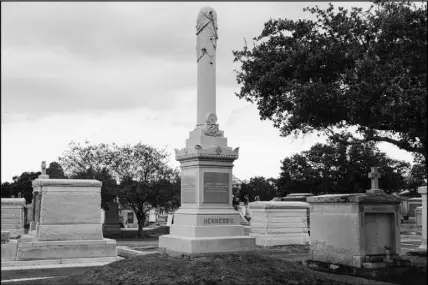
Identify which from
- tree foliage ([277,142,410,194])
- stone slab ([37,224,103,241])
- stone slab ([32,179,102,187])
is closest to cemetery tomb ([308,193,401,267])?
stone slab ([37,224,103,241])

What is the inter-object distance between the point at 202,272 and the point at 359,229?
4525 millimetres

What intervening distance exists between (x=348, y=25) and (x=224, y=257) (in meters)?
7.10

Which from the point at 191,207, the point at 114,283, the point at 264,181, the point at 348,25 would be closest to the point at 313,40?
the point at 348,25

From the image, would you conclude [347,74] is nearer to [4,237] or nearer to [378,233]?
[378,233]

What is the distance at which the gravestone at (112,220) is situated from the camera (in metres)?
29.7

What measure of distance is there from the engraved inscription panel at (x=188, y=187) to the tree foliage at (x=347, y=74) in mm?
3276

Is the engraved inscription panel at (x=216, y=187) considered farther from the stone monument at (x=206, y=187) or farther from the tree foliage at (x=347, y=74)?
the tree foliage at (x=347, y=74)

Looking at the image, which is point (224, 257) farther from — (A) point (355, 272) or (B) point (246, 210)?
(B) point (246, 210)

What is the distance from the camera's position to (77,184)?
17609 mm

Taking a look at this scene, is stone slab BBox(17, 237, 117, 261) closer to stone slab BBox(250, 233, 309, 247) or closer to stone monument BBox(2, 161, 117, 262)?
stone monument BBox(2, 161, 117, 262)

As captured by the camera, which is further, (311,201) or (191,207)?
(311,201)

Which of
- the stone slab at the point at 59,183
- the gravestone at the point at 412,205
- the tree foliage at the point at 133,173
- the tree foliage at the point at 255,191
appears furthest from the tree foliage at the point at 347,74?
the tree foliage at the point at 255,191

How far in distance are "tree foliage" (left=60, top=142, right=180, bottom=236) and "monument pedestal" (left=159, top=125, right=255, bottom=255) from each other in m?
16.8

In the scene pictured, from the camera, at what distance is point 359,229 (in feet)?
40.0
